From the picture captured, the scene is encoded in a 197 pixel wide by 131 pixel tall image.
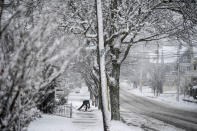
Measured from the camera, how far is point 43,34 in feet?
16.3

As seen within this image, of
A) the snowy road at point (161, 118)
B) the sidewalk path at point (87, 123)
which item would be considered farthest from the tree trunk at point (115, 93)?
the snowy road at point (161, 118)

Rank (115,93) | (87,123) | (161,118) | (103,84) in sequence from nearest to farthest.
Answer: (103,84)
(115,93)
(87,123)
(161,118)

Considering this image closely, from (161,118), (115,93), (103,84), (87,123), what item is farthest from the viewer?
(161,118)

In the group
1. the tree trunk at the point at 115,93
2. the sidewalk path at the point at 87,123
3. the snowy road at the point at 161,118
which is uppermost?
the tree trunk at the point at 115,93

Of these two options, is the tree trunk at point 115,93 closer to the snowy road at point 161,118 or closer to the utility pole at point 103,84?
the snowy road at point 161,118

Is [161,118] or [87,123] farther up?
[87,123]

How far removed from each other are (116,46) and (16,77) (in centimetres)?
906

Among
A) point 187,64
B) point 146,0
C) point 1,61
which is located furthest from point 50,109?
point 187,64

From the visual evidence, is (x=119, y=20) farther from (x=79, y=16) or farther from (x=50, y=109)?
(x=50, y=109)

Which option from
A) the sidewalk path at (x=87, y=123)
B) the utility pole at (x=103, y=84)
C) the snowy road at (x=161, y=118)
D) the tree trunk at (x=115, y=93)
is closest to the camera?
the utility pole at (x=103, y=84)

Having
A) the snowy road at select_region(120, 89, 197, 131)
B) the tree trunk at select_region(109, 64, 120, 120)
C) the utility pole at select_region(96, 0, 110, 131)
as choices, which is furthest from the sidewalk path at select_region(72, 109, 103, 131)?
the utility pole at select_region(96, 0, 110, 131)

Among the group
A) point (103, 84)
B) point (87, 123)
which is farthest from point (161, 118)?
point (103, 84)

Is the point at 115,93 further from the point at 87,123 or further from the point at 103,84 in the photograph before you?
the point at 103,84

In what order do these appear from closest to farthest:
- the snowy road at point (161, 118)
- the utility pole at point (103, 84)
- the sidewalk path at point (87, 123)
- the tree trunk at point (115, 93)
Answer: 1. the utility pole at point (103, 84)
2. the tree trunk at point (115, 93)
3. the sidewalk path at point (87, 123)
4. the snowy road at point (161, 118)
